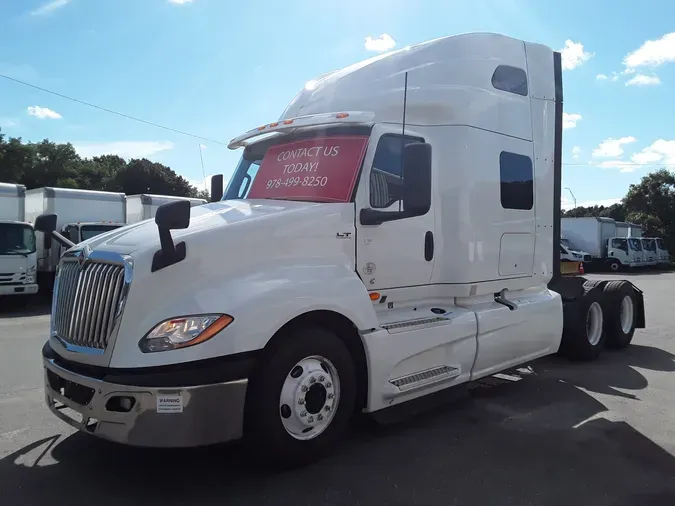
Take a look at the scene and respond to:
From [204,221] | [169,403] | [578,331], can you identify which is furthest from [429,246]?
[578,331]

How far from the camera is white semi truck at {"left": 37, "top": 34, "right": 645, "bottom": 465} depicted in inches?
140

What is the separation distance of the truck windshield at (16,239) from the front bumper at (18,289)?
0.88m

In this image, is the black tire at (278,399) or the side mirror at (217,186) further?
the side mirror at (217,186)

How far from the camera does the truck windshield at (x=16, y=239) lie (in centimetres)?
1455

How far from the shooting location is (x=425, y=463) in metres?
4.21

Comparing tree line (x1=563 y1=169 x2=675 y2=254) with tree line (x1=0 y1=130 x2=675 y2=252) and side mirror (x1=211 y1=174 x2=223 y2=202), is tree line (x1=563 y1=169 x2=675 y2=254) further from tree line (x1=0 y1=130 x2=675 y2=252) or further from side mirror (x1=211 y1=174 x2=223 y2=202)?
side mirror (x1=211 y1=174 x2=223 y2=202)

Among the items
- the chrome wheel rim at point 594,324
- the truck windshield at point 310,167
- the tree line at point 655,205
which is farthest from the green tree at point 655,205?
the truck windshield at point 310,167

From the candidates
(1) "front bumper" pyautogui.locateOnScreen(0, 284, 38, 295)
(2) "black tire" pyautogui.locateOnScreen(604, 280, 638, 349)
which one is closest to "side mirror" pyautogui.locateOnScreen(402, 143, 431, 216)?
(2) "black tire" pyautogui.locateOnScreen(604, 280, 638, 349)

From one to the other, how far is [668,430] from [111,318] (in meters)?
4.86

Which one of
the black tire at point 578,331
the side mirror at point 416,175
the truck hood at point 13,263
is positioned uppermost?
the side mirror at point 416,175

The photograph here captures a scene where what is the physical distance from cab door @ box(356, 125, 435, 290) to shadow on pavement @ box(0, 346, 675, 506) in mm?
1403

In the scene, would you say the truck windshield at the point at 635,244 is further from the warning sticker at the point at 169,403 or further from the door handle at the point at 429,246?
the warning sticker at the point at 169,403

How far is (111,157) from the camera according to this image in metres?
74.8

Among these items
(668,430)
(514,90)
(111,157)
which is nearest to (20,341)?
(514,90)
